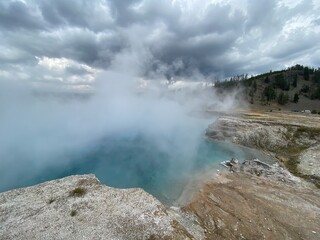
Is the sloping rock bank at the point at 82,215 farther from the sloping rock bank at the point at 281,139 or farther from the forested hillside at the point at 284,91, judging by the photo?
the forested hillside at the point at 284,91

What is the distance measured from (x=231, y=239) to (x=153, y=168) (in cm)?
2380

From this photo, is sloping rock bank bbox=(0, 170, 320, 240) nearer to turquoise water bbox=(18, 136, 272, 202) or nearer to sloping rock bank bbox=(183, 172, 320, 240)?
sloping rock bank bbox=(183, 172, 320, 240)

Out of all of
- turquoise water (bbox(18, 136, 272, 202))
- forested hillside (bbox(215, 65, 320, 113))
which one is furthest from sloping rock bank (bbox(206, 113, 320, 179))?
forested hillside (bbox(215, 65, 320, 113))

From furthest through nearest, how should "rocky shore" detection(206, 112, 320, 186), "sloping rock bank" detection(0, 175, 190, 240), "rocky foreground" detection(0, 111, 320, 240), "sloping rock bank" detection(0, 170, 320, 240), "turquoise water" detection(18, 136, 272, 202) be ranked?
"rocky shore" detection(206, 112, 320, 186) < "turquoise water" detection(18, 136, 272, 202) < "rocky foreground" detection(0, 111, 320, 240) < "sloping rock bank" detection(0, 170, 320, 240) < "sloping rock bank" detection(0, 175, 190, 240)

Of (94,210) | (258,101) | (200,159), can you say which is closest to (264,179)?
(200,159)

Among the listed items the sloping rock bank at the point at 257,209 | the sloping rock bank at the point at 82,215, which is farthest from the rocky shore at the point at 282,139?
the sloping rock bank at the point at 82,215

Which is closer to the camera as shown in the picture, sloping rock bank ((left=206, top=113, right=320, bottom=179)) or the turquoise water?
the turquoise water

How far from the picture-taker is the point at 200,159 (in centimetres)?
4628

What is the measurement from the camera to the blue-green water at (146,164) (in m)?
35.3

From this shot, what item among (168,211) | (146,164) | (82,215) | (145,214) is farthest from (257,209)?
(146,164)

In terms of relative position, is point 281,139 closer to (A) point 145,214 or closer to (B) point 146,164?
(B) point 146,164

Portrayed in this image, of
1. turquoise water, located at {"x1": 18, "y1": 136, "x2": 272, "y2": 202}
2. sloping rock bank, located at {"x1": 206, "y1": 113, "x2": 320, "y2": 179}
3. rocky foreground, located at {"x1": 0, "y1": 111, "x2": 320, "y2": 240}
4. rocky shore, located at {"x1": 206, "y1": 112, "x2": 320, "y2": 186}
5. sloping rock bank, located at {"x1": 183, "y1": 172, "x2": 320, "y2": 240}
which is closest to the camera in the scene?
rocky foreground, located at {"x1": 0, "y1": 111, "x2": 320, "y2": 240}

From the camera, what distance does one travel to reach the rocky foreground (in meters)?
18.8

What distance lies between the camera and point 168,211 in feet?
78.3
